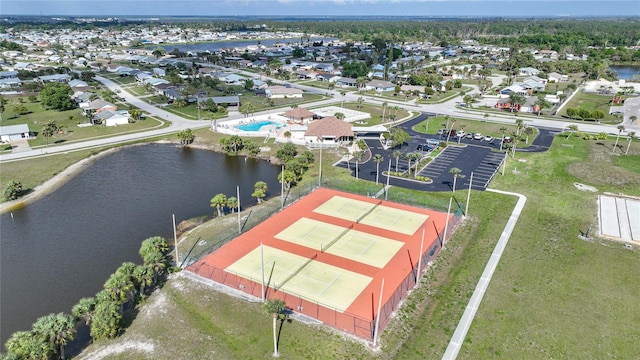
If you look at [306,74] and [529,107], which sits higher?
[306,74]

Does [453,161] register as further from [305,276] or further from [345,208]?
[305,276]

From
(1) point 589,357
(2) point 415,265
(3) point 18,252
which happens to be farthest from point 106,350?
(1) point 589,357

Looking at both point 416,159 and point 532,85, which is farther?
point 532,85

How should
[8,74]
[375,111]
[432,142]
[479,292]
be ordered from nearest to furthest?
[479,292] → [432,142] → [375,111] → [8,74]

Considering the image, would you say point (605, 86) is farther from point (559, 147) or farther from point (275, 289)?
point (275, 289)

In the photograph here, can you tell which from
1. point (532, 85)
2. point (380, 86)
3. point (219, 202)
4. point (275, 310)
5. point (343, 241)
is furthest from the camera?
point (380, 86)

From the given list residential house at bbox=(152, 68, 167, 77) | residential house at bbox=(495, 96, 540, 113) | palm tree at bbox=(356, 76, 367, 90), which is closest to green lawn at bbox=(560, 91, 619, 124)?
residential house at bbox=(495, 96, 540, 113)

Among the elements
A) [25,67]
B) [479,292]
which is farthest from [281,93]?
[25,67]
